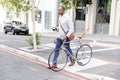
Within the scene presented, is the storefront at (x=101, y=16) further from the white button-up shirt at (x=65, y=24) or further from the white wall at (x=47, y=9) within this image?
the white button-up shirt at (x=65, y=24)

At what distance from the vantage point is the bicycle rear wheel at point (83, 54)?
9.79 m

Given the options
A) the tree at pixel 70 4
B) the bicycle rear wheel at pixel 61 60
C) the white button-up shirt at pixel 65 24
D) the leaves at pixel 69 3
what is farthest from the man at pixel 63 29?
the leaves at pixel 69 3

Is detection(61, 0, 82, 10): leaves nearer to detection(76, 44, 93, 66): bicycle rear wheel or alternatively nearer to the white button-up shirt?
detection(76, 44, 93, 66): bicycle rear wheel

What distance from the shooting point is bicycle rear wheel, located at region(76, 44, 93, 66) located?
979cm

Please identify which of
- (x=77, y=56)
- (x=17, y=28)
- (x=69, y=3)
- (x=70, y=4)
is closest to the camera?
(x=77, y=56)

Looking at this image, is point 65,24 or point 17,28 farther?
point 17,28

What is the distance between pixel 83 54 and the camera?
9.99 metres

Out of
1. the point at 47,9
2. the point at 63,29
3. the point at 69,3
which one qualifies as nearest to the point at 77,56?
the point at 63,29

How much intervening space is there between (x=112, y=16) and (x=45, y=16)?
13.2 metres

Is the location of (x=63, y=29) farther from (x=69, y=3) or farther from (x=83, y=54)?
(x=69, y=3)

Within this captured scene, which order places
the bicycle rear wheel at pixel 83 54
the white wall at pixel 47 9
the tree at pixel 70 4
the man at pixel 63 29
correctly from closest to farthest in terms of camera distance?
the man at pixel 63 29 → the bicycle rear wheel at pixel 83 54 → the tree at pixel 70 4 → the white wall at pixel 47 9

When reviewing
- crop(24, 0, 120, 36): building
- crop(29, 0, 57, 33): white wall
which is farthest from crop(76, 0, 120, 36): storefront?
crop(29, 0, 57, 33): white wall

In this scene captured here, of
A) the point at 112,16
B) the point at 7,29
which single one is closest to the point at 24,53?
the point at 112,16

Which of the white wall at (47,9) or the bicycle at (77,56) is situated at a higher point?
the white wall at (47,9)
